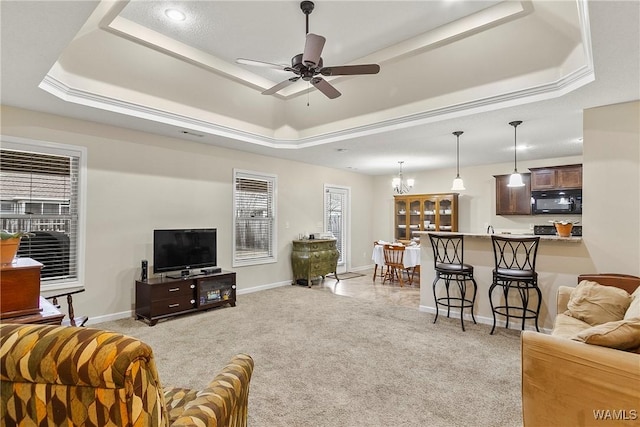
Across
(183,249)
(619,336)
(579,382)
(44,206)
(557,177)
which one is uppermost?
(557,177)

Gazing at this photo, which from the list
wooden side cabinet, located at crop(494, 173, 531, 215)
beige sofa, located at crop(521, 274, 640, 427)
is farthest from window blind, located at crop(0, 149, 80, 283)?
wooden side cabinet, located at crop(494, 173, 531, 215)

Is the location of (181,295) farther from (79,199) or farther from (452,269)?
(452,269)

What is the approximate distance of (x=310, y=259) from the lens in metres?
6.33

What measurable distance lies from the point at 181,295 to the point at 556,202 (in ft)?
22.2

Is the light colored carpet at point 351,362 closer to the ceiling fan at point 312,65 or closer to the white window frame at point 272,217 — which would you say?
the white window frame at point 272,217

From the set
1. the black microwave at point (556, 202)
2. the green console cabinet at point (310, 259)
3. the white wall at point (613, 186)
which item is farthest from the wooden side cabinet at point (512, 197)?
the green console cabinet at point (310, 259)

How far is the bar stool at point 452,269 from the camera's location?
13.4 ft

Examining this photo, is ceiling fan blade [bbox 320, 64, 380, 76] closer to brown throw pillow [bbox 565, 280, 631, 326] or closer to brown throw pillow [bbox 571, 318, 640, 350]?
brown throw pillow [bbox 571, 318, 640, 350]

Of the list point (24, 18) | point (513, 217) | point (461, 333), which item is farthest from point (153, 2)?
point (513, 217)

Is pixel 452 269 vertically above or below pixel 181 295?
above

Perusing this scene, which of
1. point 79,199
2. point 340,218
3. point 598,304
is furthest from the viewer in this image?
point 340,218

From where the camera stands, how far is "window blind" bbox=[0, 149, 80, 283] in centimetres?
361

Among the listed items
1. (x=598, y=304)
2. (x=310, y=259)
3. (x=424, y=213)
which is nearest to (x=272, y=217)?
(x=310, y=259)

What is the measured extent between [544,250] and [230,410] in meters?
3.89
